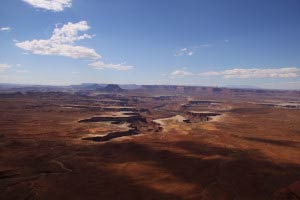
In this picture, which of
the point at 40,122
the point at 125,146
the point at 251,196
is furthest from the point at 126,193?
the point at 40,122

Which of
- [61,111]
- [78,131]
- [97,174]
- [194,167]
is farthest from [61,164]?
[61,111]

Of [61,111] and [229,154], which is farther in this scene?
[61,111]

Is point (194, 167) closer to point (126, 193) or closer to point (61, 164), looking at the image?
point (126, 193)

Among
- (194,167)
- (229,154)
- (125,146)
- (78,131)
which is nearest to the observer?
(194,167)

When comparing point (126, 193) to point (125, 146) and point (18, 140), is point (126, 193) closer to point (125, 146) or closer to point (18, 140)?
point (125, 146)

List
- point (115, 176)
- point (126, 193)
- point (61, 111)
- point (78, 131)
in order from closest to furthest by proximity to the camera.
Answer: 1. point (126, 193)
2. point (115, 176)
3. point (78, 131)
4. point (61, 111)

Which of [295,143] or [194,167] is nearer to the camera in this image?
[194,167]

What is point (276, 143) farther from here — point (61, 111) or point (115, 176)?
point (61, 111)

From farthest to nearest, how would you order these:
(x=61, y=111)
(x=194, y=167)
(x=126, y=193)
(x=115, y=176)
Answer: (x=61, y=111), (x=194, y=167), (x=115, y=176), (x=126, y=193)

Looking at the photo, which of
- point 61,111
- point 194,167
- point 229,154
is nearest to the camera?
point 194,167
